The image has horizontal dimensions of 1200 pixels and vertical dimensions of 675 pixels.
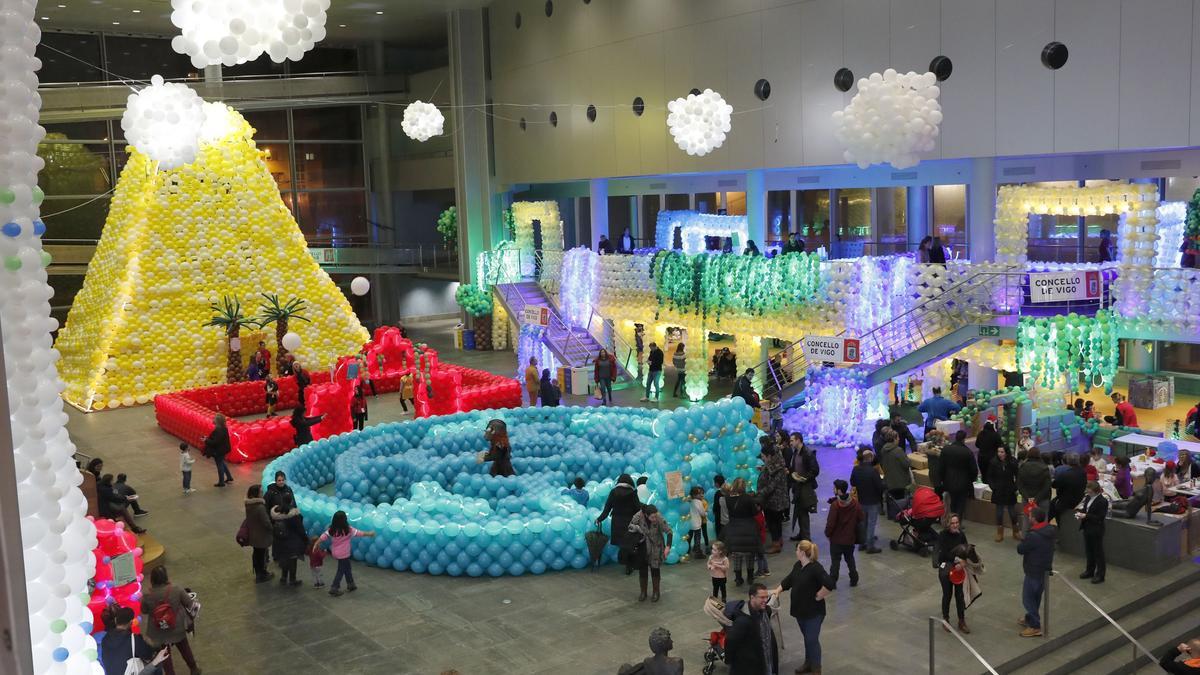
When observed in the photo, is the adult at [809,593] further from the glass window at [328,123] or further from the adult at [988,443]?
the glass window at [328,123]

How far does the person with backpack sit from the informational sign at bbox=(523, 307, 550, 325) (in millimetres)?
15695

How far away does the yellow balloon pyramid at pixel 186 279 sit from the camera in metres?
24.9

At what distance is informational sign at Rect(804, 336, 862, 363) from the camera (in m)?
18.2

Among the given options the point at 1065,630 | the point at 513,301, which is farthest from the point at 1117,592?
the point at 513,301

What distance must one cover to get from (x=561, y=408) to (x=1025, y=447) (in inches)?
290

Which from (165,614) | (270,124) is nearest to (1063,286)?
(165,614)

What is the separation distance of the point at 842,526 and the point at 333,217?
104 feet

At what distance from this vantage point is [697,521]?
12641mm

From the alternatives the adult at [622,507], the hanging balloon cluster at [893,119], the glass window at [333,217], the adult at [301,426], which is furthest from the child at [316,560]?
the glass window at [333,217]

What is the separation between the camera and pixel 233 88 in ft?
108

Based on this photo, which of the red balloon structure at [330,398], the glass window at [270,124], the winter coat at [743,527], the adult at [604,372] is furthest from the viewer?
the glass window at [270,124]

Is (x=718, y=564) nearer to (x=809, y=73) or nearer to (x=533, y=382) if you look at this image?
(x=533, y=382)

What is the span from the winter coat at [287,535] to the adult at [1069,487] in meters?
8.31

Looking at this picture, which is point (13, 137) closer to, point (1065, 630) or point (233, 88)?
point (1065, 630)
